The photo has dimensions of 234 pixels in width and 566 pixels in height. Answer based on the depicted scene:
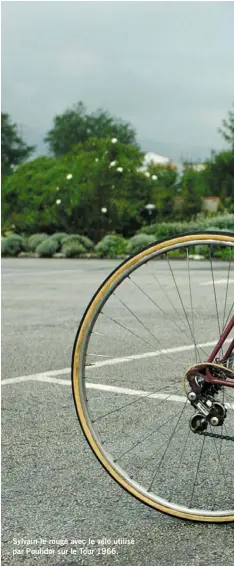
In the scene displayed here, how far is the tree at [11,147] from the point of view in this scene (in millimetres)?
101025

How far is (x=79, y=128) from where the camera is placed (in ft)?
333

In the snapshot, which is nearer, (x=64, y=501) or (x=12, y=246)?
(x=64, y=501)

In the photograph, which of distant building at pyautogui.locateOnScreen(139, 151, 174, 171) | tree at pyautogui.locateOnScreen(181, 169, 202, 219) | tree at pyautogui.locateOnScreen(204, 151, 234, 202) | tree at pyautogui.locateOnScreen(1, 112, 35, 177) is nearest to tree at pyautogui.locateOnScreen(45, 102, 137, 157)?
tree at pyautogui.locateOnScreen(1, 112, 35, 177)

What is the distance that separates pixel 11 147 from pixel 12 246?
236 feet

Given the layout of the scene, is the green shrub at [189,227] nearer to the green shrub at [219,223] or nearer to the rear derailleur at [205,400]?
the green shrub at [219,223]

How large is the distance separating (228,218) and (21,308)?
878 inches

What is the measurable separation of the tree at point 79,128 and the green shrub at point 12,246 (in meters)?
60.8

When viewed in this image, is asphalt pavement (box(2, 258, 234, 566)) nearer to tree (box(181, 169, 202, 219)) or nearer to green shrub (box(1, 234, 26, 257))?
green shrub (box(1, 234, 26, 257))

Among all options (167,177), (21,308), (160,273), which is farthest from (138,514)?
(167,177)

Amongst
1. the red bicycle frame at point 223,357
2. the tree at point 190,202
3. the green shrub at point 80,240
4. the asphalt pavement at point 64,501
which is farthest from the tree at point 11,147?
the red bicycle frame at point 223,357

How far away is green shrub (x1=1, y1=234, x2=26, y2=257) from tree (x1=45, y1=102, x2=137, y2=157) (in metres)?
60.8

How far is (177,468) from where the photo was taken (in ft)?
14.4

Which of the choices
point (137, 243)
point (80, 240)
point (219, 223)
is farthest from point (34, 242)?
point (219, 223)

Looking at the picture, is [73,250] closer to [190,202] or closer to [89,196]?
[89,196]
